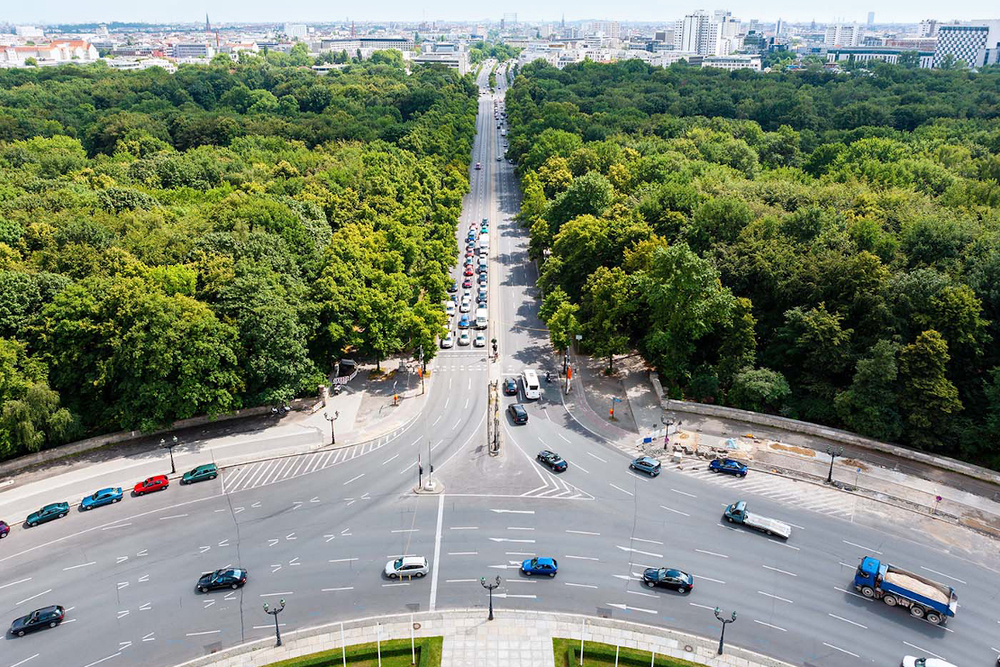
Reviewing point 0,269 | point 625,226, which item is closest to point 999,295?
point 625,226

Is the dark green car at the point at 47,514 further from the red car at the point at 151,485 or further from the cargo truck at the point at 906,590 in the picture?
the cargo truck at the point at 906,590

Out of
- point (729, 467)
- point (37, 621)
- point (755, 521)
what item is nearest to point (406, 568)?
point (37, 621)

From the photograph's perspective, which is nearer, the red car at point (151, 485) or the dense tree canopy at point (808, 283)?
the red car at point (151, 485)

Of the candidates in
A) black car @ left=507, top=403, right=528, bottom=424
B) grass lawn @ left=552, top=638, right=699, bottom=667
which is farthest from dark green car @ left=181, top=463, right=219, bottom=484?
grass lawn @ left=552, top=638, right=699, bottom=667

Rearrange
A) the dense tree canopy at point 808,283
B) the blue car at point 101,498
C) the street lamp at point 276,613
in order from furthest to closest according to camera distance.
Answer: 1. the dense tree canopy at point 808,283
2. the blue car at point 101,498
3. the street lamp at point 276,613

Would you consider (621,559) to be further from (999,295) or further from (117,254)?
(117,254)

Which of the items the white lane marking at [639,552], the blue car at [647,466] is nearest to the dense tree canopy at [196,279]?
the blue car at [647,466]

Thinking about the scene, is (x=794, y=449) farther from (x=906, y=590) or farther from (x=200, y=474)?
(x=200, y=474)

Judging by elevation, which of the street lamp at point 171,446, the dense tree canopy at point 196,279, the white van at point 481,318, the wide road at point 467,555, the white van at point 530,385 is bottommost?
the wide road at point 467,555
